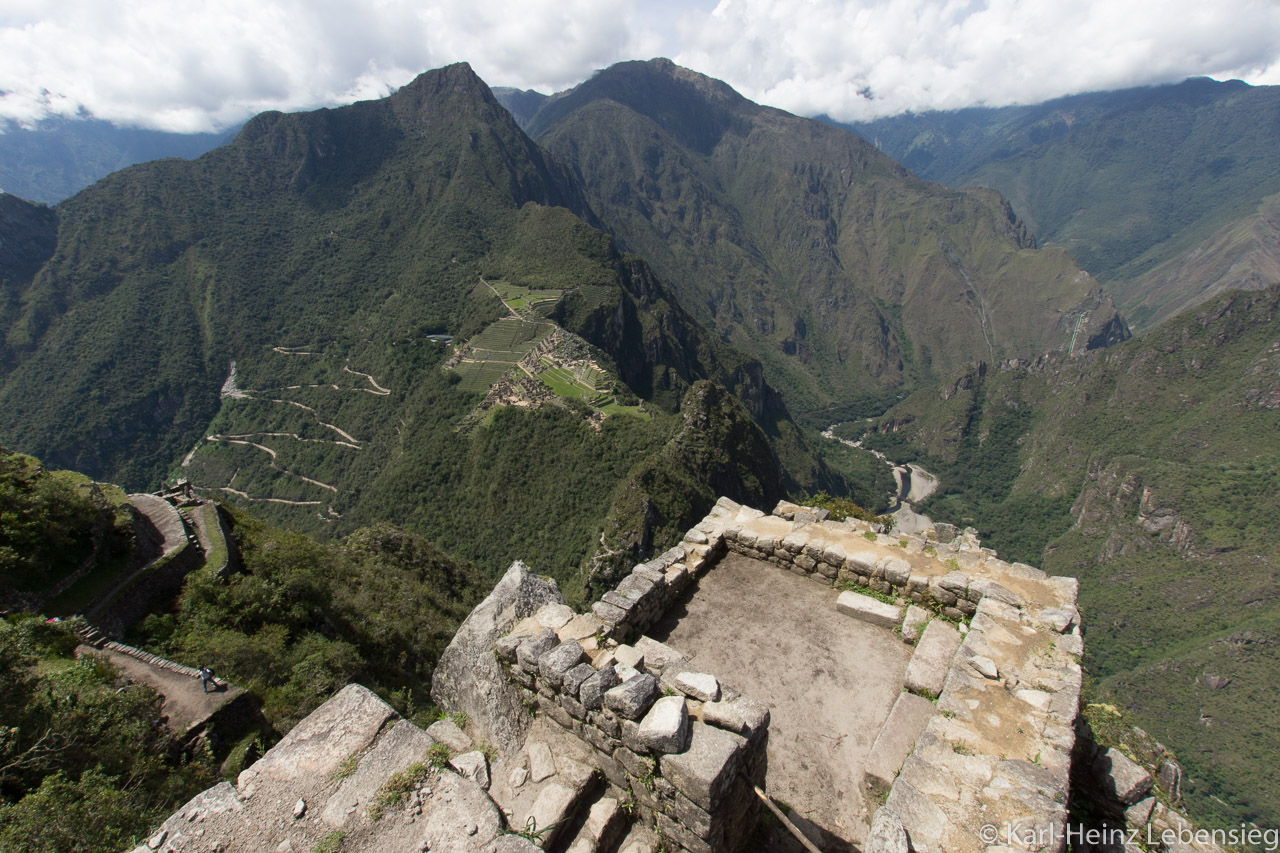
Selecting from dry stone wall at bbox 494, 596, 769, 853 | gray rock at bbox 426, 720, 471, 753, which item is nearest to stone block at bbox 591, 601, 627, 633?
dry stone wall at bbox 494, 596, 769, 853

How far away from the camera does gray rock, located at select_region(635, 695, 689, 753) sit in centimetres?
568

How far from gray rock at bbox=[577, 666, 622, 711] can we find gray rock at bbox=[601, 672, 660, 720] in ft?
0.40

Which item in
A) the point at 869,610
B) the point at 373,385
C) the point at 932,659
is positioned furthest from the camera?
the point at 373,385

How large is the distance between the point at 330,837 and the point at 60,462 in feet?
485

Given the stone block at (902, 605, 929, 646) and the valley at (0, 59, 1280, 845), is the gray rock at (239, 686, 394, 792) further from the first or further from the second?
the stone block at (902, 605, 929, 646)

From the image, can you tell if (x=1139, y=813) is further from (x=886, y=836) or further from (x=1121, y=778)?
(x=886, y=836)

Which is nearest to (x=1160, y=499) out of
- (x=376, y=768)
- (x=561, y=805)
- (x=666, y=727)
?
(x=666, y=727)

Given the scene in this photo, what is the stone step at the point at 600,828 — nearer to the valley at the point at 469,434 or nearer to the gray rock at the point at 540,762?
the gray rock at the point at 540,762

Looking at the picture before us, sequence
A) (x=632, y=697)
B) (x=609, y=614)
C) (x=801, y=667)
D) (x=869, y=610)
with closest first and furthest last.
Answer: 1. (x=632, y=697)
2. (x=609, y=614)
3. (x=801, y=667)
4. (x=869, y=610)

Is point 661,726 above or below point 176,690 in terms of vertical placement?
above

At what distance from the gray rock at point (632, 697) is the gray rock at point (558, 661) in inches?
30.5

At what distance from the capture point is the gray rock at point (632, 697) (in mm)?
6105

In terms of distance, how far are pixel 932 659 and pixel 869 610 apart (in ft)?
5.76

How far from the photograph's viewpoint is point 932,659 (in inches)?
357
